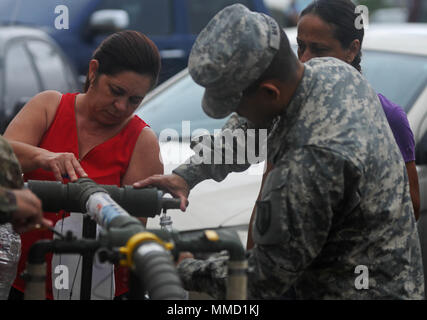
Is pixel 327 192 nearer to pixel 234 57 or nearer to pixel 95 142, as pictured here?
pixel 234 57

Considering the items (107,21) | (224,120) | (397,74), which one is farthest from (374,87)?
(107,21)

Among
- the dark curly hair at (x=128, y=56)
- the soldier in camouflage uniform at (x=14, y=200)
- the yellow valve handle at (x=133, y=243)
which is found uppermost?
the dark curly hair at (x=128, y=56)

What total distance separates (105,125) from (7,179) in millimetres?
1025

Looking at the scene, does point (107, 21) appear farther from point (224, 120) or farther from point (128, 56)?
point (128, 56)

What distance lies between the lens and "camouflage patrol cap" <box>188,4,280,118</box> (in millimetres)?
2236

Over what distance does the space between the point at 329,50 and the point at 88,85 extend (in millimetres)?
969

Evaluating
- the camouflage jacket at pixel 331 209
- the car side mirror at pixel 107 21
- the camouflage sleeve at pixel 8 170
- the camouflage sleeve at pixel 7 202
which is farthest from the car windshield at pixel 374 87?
the car side mirror at pixel 107 21

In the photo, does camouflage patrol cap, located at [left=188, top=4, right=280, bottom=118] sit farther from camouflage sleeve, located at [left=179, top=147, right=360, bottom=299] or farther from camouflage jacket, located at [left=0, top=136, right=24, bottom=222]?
camouflage jacket, located at [left=0, top=136, right=24, bottom=222]

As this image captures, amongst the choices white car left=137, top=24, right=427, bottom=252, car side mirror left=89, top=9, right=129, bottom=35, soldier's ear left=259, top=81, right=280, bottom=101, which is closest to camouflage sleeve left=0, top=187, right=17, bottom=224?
soldier's ear left=259, top=81, right=280, bottom=101

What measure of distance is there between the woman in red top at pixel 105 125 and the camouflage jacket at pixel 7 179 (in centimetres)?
78

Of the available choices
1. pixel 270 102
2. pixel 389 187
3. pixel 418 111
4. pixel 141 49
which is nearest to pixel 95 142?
pixel 141 49

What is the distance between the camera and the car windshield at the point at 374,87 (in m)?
4.85

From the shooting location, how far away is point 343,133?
2309 mm

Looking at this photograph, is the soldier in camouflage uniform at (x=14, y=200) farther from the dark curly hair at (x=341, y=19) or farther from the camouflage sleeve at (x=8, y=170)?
the dark curly hair at (x=341, y=19)
